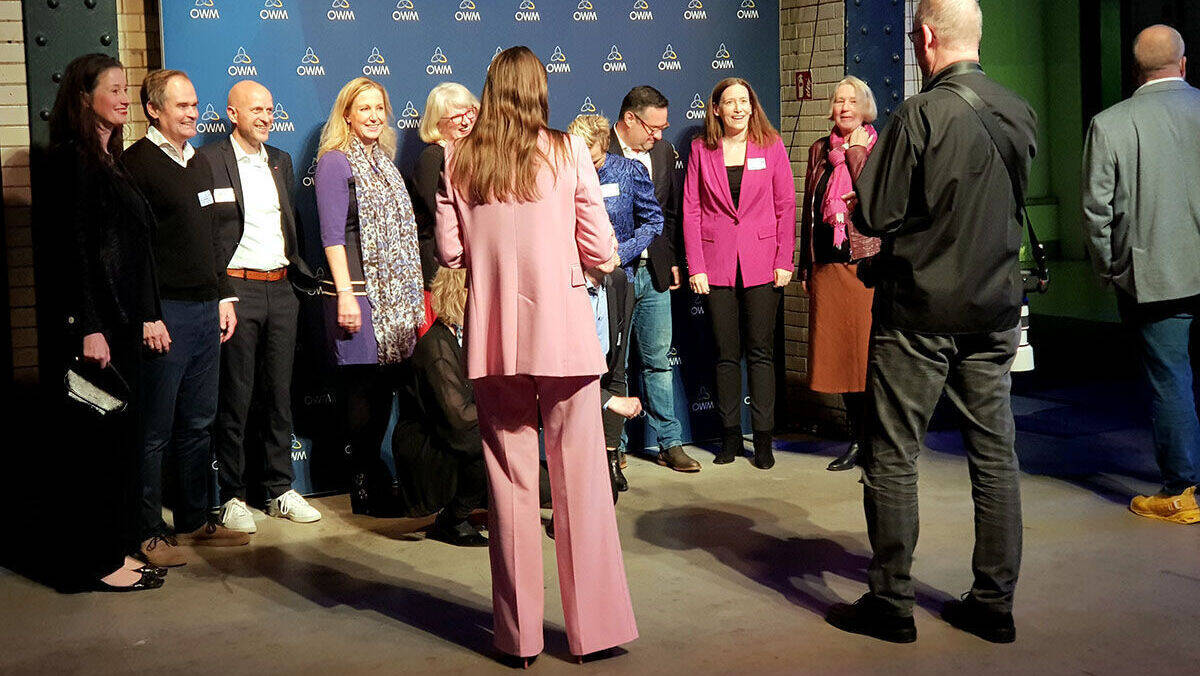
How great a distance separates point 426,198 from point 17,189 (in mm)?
1675

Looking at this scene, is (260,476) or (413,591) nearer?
(413,591)

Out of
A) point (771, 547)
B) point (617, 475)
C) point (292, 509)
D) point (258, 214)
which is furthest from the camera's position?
point (617, 475)

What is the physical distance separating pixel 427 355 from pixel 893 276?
Answer: 1862 mm

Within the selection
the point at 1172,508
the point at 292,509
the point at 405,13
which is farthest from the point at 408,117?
the point at 1172,508

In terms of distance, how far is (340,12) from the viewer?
6.12m

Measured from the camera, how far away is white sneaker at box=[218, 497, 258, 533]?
5.64m

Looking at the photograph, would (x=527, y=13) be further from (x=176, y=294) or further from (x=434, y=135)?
(x=176, y=294)

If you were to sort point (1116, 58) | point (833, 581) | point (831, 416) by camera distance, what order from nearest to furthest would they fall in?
point (833, 581), point (831, 416), point (1116, 58)

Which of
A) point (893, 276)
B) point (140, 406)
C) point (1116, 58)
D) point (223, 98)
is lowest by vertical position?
point (140, 406)

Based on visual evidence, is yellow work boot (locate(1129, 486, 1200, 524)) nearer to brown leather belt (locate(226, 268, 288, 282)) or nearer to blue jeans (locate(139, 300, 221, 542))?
brown leather belt (locate(226, 268, 288, 282))

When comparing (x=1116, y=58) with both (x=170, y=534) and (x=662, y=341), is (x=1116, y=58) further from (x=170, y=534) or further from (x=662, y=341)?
(x=170, y=534)

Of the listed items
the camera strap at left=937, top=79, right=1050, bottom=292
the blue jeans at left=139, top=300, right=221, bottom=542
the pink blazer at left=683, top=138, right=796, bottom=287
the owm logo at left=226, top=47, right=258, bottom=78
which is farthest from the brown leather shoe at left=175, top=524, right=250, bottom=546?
the camera strap at left=937, top=79, right=1050, bottom=292

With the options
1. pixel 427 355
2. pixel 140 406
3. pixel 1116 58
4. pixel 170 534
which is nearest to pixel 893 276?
pixel 427 355

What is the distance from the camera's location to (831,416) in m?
7.23
